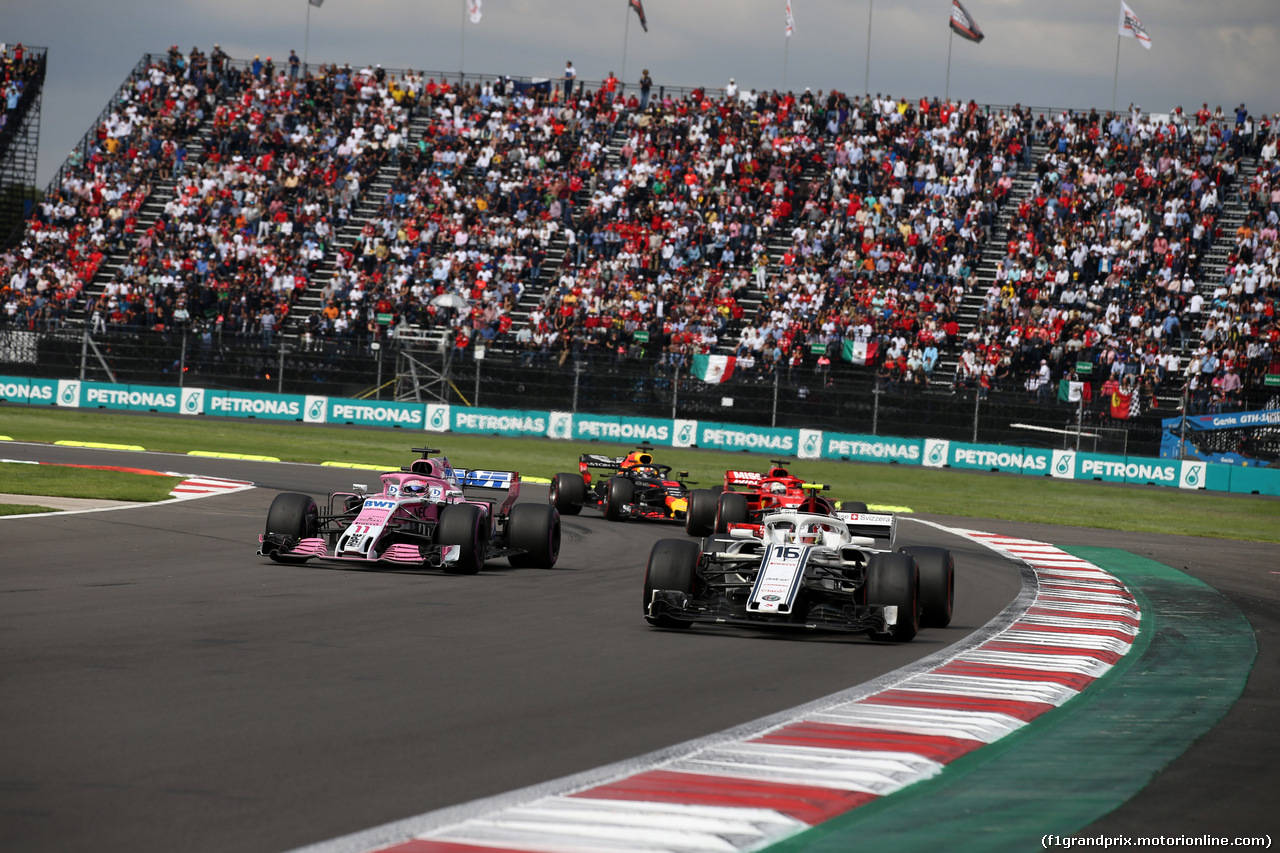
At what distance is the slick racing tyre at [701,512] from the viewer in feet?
69.6

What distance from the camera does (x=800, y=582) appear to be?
38.7ft

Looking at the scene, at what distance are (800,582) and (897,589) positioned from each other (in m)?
0.82

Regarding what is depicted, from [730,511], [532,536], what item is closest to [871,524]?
[532,536]

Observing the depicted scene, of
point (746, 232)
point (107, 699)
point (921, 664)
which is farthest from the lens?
point (746, 232)

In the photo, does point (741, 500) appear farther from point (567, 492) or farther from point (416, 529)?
point (416, 529)

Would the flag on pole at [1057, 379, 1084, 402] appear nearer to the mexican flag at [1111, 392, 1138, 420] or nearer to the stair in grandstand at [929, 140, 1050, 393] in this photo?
the mexican flag at [1111, 392, 1138, 420]

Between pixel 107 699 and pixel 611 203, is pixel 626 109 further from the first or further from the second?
pixel 107 699

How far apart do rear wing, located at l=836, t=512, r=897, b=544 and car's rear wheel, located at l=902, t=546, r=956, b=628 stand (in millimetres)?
1058

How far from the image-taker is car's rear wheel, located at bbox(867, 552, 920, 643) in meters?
11.7

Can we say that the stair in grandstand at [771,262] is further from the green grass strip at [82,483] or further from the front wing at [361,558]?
the front wing at [361,558]

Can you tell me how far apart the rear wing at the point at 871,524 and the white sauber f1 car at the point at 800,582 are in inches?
25.5

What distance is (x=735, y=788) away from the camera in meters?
6.46

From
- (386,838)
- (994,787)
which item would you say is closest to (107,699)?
(386,838)

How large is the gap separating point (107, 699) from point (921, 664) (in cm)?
596
